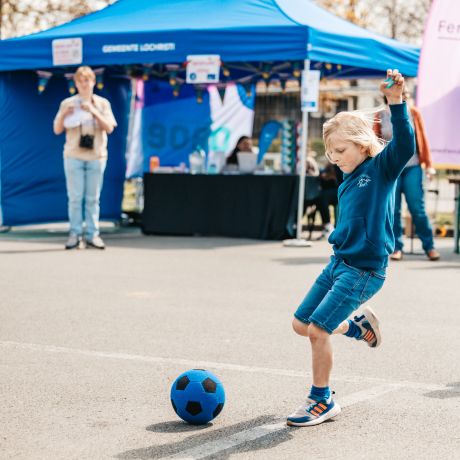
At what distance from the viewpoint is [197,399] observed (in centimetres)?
442

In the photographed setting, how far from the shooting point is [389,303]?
330 inches

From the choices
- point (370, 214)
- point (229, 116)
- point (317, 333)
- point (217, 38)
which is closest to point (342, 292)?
point (317, 333)

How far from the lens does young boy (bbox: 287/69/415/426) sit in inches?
176

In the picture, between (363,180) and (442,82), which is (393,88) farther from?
(442,82)

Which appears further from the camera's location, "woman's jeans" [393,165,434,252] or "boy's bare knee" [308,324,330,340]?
"woman's jeans" [393,165,434,252]

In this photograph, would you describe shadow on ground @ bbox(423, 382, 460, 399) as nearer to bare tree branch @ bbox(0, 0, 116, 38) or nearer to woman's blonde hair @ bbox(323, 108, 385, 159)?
woman's blonde hair @ bbox(323, 108, 385, 159)

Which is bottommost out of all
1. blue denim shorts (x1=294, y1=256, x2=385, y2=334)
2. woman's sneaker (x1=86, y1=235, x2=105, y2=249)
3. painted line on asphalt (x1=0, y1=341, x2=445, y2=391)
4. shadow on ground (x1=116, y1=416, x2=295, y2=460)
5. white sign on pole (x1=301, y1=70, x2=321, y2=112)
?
woman's sneaker (x1=86, y1=235, x2=105, y2=249)

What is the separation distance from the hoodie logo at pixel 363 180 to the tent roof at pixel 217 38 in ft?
28.2

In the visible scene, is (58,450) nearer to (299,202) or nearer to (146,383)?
(146,383)

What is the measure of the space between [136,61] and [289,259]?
12.8 feet

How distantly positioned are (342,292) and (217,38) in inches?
371

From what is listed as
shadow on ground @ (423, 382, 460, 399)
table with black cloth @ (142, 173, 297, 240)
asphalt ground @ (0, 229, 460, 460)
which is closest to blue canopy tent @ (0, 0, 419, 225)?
table with black cloth @ (142, 173, 297, 240)

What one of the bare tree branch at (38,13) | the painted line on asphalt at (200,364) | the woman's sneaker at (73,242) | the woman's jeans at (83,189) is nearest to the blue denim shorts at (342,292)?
the painted line on asphalt at (200,364)

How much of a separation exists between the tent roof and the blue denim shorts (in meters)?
8.66
